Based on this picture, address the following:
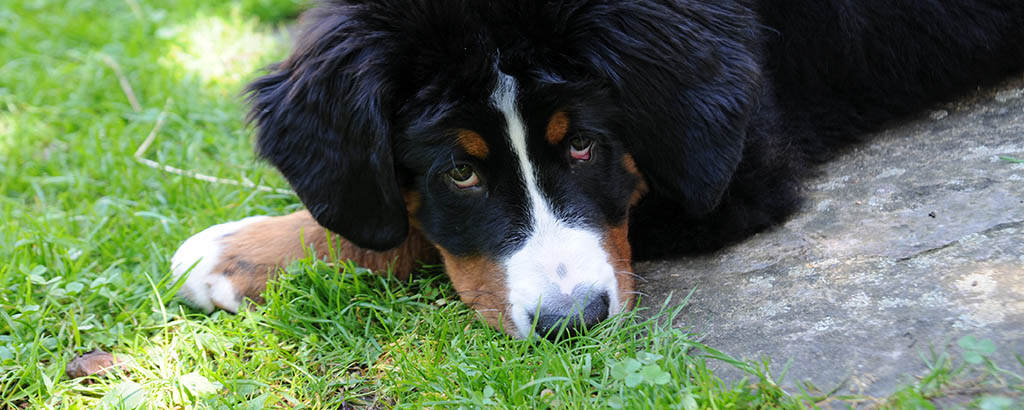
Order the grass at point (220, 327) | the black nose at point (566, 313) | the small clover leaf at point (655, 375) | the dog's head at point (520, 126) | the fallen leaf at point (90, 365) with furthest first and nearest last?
the fallen leaf at point (90, 365)
the dog's head at point (520, 126)
the black nose at point (566, 313)
the grass at point (220, 327)
the small clover leaf at point (655, 375)

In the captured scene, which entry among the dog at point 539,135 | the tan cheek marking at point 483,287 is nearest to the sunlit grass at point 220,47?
the dog at point 539,135

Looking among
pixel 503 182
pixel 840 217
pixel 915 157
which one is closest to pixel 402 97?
pixel 503 182

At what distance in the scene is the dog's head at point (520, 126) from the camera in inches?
99.1

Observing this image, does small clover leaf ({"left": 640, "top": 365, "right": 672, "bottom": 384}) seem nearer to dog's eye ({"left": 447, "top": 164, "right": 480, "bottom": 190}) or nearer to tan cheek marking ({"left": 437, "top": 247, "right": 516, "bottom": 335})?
tan cheek marking ({"left": 437, "top": 247, "right": 516, "bottom": 335})

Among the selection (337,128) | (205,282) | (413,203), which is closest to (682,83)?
(413,203)

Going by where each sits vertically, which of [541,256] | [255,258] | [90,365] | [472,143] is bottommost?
[90,365]

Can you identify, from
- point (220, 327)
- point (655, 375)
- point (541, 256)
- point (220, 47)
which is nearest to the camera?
point (655, 375)

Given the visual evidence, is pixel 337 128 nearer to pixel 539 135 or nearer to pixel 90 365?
pixel 539 135

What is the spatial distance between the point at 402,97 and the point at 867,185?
5.13ft

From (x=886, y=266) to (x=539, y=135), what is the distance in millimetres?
1039

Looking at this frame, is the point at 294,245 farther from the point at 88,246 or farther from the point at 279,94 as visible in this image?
the point at 88,246

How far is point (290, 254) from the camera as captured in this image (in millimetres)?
3102

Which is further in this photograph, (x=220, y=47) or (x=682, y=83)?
(x=220, y=47)

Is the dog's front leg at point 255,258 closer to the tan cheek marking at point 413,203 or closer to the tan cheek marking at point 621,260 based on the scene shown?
the tan cheek marking at point 413,203
